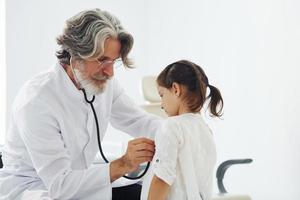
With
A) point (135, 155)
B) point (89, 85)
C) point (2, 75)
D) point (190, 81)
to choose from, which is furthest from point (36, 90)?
point (2, 75)

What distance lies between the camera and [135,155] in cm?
146

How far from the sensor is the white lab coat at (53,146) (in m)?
1.52

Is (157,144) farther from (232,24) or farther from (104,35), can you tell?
(232,24)

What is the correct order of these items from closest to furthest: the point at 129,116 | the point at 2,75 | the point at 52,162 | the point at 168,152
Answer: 1. the point at 168,152
2. the point at 52,162
3. the point at 129,116
4. the point at 2,75

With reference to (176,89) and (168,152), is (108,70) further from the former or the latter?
(168,152)

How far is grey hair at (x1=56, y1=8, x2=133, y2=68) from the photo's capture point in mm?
1551

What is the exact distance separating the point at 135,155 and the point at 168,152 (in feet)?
0.37

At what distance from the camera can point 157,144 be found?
1.45 meters

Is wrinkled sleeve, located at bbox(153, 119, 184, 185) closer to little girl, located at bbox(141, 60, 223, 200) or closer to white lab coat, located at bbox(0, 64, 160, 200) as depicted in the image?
little girl, located at bbox(141, 60, 223, 200)

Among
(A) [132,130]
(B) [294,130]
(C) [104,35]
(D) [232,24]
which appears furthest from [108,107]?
(D) [232,24]

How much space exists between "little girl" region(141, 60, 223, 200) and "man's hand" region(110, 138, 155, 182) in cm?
3

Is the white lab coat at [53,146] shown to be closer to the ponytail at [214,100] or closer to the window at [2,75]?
the ponytail at [214,100]

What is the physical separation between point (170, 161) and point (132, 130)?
56 cm

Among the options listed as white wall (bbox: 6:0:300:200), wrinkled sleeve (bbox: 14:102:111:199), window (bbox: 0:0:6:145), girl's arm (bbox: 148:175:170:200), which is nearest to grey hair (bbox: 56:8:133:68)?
wrinkled sleeve (bbox: 14:102:111:199)
